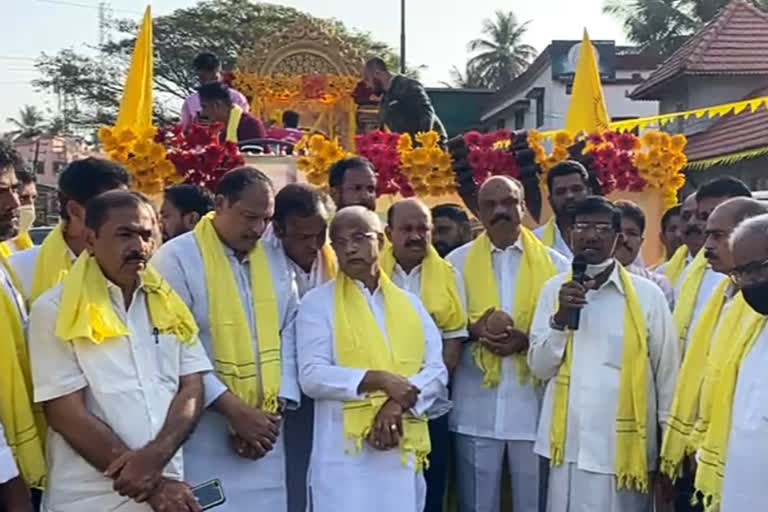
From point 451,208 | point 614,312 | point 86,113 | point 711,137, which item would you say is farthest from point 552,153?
point 86,113

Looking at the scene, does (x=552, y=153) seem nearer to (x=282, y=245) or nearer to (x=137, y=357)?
(x=282, y=245)

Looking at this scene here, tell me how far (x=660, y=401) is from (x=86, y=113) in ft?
117

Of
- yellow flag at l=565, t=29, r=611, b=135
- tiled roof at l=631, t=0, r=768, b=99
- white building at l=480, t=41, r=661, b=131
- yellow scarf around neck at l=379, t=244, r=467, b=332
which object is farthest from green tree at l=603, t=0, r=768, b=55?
yellow scarf around neck at l=379, t=244, r=467, b=332

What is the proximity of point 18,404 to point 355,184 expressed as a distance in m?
2.31

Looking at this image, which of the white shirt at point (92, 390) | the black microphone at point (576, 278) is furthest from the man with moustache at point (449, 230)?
the white shirt at point (92, 390)

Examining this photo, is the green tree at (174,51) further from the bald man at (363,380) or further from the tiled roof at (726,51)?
the bald man at (363,380)

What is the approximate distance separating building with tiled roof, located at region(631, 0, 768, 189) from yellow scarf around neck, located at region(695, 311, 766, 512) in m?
15.4

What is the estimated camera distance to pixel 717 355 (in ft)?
12.4

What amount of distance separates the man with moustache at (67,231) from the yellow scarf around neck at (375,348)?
3.43 feet

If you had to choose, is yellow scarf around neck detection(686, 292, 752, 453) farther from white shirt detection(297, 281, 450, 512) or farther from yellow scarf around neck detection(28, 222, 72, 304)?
yellow scarf around neck detection(28, 222, 72, 304)

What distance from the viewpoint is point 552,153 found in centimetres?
672

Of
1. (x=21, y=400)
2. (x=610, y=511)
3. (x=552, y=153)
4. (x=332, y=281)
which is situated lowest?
(x=610, y=511)

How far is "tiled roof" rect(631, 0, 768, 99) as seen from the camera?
73.4 ft

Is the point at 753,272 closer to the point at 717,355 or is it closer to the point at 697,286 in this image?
the point at 717,355
